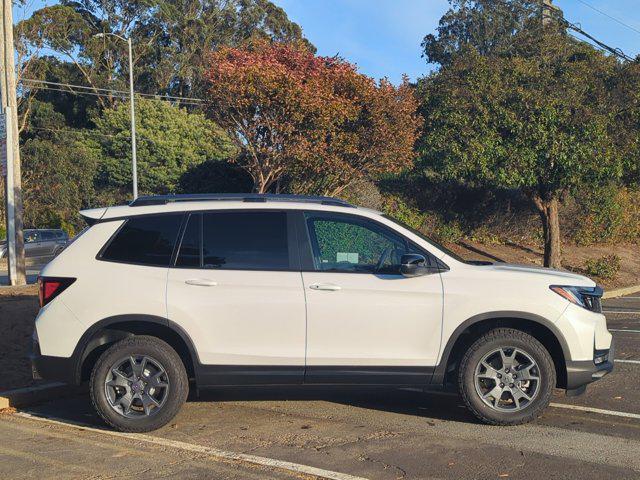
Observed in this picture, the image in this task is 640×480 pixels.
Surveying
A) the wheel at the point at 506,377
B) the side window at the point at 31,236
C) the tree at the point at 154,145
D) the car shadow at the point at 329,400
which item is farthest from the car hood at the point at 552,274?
the tree at the point at 154,145

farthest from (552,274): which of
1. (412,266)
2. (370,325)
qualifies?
(370,325)

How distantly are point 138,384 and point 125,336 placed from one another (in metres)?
0.43

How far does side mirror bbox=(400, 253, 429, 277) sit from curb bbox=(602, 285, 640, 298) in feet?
40.8

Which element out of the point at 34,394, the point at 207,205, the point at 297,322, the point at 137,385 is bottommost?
the point at 34,394

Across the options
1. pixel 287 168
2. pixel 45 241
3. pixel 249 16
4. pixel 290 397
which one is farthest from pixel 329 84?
pixel 249 16

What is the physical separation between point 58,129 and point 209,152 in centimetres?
1131

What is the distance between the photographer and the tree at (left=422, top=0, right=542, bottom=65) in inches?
1998

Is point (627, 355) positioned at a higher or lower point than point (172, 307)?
lower

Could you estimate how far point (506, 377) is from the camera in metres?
6.01

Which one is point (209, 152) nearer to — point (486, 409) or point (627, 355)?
point (627, 355)

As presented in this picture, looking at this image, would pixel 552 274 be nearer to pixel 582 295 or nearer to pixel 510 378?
pixel 582 295

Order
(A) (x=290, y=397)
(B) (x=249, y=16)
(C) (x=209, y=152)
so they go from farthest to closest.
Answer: (B) (x=249, y=16) < (C) (x=209, y=152) < (A) (x=290, y=397)

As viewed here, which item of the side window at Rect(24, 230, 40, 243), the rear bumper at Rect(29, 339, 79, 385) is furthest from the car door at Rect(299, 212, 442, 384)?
the side window at Rect(24, 230, 40, 243)

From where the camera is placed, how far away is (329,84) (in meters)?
16.5
